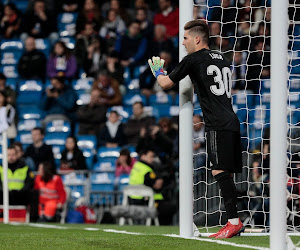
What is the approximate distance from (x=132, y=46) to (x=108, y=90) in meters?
1.45

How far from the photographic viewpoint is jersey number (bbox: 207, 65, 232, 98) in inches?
234

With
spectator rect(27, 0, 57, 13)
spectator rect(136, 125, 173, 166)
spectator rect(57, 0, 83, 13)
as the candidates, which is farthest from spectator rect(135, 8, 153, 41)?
spectator rect(136, 125, 173, 166)

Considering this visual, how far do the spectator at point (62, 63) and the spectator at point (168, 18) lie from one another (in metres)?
1.91

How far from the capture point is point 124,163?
1241 centimetres

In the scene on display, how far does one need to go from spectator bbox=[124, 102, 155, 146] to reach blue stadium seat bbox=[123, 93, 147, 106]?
32.1 inches

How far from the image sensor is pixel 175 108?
1394 cm

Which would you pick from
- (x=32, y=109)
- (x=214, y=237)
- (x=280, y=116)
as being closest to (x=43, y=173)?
(x=32, y=109)

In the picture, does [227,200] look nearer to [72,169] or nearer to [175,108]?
[72,169]

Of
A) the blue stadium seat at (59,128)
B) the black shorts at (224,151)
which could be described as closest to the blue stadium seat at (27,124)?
the blue stadium seat at (59,128)

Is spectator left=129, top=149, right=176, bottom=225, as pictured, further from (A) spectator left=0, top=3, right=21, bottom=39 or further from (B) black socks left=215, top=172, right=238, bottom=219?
(A) spectator left=0, top=3, right=21, bottom=39

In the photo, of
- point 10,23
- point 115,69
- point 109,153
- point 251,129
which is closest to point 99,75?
point 115,69

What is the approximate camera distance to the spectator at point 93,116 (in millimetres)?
14062

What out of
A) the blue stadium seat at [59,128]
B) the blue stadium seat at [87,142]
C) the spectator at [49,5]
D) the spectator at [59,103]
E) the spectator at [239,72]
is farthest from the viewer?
the spectator at [49,5]

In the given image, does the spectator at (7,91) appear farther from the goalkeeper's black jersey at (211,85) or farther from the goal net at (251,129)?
the goalkeeper's black jersey at (211,85)
